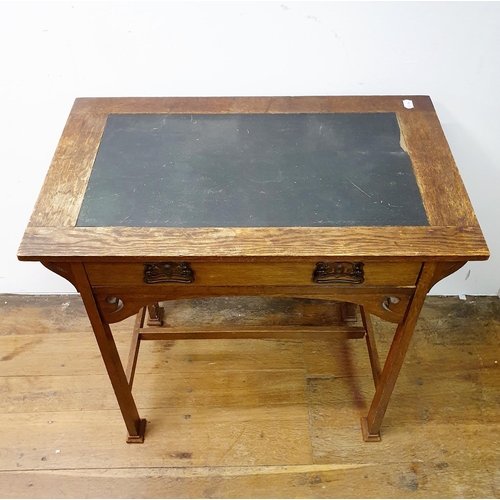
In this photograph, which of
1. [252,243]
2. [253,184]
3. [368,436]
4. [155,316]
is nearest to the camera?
[252,243]

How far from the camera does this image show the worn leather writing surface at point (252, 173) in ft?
3.63

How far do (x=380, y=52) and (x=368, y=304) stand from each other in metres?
0.67

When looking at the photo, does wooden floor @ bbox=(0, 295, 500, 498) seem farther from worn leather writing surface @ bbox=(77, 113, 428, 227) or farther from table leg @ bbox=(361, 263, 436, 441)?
worn leather writing surface @ bbox=(77, 113, 428, 227)

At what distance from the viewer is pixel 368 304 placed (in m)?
1.19

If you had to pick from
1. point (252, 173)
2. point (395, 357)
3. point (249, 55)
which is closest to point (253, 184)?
point (252, 173)

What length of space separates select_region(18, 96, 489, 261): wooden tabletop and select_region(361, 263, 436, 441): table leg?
109 mm

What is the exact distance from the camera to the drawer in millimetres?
1084

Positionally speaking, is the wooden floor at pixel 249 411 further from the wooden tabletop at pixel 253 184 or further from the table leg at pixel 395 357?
the wooden tabletop at pixel 253 184

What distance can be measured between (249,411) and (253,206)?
0.84 meters

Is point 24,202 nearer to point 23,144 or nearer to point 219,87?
point 23,144

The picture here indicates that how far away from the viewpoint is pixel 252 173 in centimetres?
120

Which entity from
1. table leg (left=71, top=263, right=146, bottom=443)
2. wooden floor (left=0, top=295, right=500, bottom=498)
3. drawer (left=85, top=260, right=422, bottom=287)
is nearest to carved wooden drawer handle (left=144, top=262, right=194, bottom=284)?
drawer (left=85, top=260, right=422, bottom=287)

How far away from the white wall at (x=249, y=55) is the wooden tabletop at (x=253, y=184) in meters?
0.08

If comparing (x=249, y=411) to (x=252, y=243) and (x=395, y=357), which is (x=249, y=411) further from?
(x=252, y=243)
